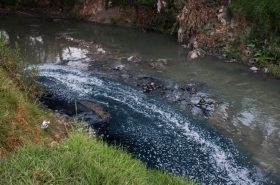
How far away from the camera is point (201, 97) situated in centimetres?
884

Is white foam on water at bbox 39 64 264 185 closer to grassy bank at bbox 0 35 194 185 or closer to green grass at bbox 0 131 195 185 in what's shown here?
grassy bank at bbox 0 35 194 185

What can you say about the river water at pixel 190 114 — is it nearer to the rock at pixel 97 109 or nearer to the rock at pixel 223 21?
the rock at pixel 97 109

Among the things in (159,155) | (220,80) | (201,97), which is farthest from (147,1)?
(159,155)

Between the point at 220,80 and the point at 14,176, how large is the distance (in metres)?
8.59

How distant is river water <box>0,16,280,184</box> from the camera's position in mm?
5965

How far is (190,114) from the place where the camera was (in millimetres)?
7902

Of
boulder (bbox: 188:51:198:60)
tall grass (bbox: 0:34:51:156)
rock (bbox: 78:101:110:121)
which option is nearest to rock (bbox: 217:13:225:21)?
boulder (bbox: 188:51:198:60)

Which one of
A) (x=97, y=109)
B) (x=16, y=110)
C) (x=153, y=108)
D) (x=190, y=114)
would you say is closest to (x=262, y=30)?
(x=190, y=114)

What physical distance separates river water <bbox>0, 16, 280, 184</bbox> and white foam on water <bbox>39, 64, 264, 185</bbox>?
21 millimetres

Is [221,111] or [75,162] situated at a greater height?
[75,162]

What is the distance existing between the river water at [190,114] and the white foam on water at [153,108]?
2 cm

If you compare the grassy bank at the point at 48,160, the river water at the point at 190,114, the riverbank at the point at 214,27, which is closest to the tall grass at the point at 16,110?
the grassy bank at the point at 48,160

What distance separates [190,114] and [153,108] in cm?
109

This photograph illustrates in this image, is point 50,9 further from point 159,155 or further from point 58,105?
point 159,155
